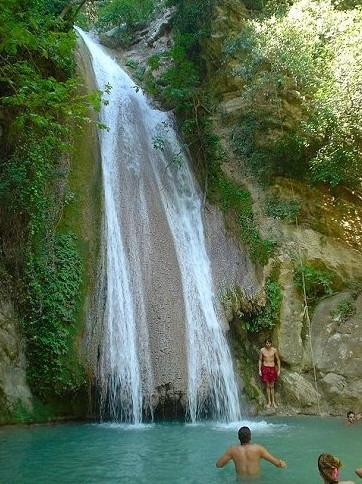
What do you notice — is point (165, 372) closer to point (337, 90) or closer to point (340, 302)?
point (340, 302)

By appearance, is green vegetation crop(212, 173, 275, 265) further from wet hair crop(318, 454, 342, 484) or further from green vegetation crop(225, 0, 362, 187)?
wet hair crop(318, 454, 342, 484)

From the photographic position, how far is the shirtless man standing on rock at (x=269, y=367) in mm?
10602

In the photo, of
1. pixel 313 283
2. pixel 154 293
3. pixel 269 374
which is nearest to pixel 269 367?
pixel 269 374

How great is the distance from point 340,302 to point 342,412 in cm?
256

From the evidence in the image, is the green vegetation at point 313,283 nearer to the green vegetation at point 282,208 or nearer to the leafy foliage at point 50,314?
the green vegetation at point 282,208

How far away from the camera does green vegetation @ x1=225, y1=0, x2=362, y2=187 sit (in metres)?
12.4

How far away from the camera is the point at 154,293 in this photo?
422 inches

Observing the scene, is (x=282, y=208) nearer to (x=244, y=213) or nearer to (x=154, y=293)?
(x=244, y=213)

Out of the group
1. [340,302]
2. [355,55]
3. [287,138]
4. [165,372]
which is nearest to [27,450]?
[165,372]

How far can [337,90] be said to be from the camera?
12.4 meters

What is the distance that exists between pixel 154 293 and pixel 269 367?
2.91 metres

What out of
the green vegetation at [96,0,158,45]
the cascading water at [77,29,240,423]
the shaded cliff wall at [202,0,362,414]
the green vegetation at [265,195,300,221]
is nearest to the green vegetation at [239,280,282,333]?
the shaded cliff wall at [202,0,362,414]

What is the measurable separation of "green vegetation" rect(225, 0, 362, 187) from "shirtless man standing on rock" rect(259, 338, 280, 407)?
15.5ft

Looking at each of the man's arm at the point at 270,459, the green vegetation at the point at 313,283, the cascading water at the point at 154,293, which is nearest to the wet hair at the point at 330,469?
the man's arm at the point at 270,459
